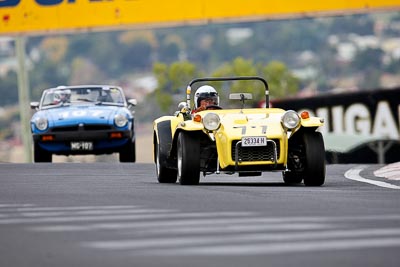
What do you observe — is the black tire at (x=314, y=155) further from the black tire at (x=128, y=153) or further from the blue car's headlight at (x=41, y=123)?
the black tire at (x=128, y=153)

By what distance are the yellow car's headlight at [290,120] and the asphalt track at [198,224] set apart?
2.22ft

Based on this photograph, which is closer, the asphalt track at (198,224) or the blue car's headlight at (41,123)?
the asphalt track at (198,224)

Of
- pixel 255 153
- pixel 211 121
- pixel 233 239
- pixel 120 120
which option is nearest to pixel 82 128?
pixel 120 120

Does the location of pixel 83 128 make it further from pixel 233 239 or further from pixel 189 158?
pixel 233 239

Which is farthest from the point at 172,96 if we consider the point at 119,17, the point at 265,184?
the point at 265,184

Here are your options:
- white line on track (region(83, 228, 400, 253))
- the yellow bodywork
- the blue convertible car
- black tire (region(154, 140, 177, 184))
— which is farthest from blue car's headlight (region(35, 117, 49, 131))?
white line on track (region(83, 228, 400, 253))

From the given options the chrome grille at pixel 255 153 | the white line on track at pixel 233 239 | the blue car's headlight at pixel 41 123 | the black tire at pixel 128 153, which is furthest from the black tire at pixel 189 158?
the black tire at pixel 128 153

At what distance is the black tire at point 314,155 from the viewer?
17250 mm

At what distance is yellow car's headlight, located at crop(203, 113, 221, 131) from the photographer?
56.9 ft

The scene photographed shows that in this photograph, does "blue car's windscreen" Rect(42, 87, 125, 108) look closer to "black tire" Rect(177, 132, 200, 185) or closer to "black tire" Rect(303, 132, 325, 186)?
"black tire" Rect(177, 132, 200, 185)

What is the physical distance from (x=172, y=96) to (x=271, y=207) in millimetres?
105000

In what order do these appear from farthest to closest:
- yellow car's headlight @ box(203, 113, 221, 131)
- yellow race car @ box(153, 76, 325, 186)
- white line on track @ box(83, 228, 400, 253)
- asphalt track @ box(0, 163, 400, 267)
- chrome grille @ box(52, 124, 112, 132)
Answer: chrome grille @ box(52, 124, 112, 132)
yellow car's headlight @ box(203, 113, 221, 131)
yellow race car @ box(153, 76, 325, 186)
white line on track @ box(83, 228, 400, 253)
asphalt track @ box(0, 163, 400, 267)

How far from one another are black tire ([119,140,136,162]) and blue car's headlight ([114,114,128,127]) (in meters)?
0.61

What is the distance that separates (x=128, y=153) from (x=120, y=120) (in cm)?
94
